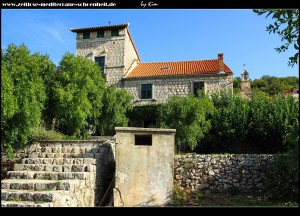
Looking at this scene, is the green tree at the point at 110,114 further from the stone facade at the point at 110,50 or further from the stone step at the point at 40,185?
the stone step at the point at 40,185

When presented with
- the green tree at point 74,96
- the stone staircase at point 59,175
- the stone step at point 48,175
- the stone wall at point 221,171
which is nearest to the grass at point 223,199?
the stone wall at point 221,171

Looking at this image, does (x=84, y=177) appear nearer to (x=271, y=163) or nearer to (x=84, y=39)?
(x=271, y=163)

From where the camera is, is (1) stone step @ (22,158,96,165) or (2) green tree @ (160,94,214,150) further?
(2) green tree @ (160,94,214,150)

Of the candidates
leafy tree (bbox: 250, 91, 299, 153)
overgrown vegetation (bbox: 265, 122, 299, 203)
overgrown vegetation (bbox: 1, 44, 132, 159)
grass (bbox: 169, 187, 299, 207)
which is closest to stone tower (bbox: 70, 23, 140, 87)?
overgrown vegetation (bbox: 1, 44, 132, 159)

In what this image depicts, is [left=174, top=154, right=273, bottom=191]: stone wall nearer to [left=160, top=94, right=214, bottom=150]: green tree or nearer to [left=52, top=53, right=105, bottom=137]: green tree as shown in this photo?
[left=160, top=94, right=214, bottom=150]: green tree

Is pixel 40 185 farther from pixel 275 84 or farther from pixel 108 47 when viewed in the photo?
pixel 275 84

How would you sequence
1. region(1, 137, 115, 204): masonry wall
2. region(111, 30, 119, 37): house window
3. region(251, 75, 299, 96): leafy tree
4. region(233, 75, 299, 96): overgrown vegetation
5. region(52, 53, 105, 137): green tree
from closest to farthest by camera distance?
1. region(1, 137, 115, 204): masonry wall
2. region(52, 53, 105, 137): green tree
3. region(111, 30, 119, 37): house window
4. region(233, 75, 299, 96): overgrown vegetation
5. region(251, 75, 299, 96): leafy tree

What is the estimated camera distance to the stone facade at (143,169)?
10836mm

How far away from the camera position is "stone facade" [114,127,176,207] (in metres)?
10.8

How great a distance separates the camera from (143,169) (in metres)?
11.1

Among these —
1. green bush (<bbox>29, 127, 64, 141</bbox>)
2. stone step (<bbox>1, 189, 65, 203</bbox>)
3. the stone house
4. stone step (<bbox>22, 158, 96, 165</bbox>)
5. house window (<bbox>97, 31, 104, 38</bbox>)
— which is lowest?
stone step (<bbox>1, 189, 65, 203</bbox>)

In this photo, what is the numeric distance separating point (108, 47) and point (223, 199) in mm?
19365

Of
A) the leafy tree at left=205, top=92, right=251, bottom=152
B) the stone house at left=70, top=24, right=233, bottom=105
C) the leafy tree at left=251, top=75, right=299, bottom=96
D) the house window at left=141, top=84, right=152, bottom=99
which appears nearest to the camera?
the leafy tree at left=205, top=92, right=251, bottom=152
